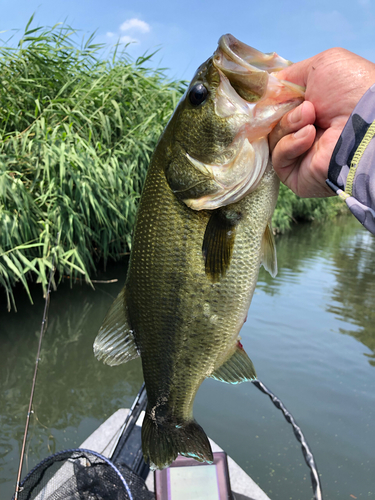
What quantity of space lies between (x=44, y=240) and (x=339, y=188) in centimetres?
520

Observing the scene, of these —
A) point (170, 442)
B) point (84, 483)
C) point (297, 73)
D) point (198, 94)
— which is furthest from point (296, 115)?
point (84, 483)

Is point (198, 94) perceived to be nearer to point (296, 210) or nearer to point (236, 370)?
point (236, 370)

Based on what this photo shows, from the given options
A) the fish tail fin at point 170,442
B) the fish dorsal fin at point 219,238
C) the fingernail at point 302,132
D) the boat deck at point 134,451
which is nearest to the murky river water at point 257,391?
the boat deck at point 134,451

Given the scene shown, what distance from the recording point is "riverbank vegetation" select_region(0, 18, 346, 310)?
543cm

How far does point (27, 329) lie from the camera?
19.5 ft

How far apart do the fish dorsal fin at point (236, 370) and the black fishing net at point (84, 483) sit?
88cm

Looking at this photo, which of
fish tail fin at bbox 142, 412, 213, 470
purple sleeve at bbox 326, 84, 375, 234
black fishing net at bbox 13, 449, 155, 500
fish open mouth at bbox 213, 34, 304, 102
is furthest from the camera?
black fishing net at bbox 13, 449, 155, 500

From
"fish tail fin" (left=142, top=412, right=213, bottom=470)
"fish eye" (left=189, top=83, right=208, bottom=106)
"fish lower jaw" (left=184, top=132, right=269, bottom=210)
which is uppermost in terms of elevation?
"fish eye" (left=189, top=83, right=208, bottom=106)

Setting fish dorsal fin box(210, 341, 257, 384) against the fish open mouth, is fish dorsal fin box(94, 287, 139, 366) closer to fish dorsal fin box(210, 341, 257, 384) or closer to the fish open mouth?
fish dorsal fin box(210, 341, 257, 384)

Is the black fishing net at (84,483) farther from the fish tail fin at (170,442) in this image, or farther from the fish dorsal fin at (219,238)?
the fish dorsal fin at (219,238)

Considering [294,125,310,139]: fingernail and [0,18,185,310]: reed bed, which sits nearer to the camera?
[294,125,310,139]: fingernail

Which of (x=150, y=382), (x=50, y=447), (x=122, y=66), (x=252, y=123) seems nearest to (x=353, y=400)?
(x=50, y=447)

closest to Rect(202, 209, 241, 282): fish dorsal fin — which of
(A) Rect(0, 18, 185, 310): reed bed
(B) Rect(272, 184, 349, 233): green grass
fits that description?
(A) Rect(0, 18, 185, 310): reed bed

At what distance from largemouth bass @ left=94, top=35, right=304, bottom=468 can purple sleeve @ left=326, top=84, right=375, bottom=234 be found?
0.23m
